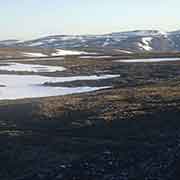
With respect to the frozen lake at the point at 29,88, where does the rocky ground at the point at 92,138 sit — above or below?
above

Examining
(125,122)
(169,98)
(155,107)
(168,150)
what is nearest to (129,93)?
(169,98)

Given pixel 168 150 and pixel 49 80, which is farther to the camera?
pixel 49 80

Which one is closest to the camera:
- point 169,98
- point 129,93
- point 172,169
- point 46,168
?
point 172,169

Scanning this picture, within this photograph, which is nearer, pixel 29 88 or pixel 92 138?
pixel 92 138

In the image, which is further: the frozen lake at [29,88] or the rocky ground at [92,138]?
the frozen lake at [29,88]

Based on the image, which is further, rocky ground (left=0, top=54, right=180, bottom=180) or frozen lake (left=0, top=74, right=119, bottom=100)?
frozen lake (left=0, top=74, right=119, bottom=100)

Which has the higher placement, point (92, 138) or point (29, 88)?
point (92, 138)

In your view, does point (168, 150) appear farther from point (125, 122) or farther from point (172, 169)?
point (125, 122)

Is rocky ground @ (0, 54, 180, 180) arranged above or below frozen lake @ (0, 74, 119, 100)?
above
